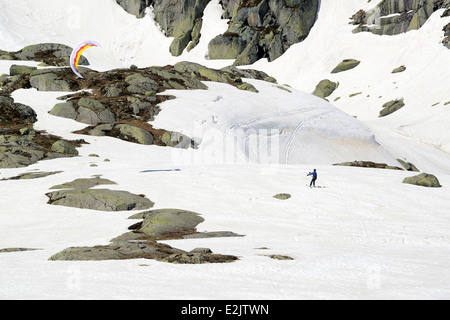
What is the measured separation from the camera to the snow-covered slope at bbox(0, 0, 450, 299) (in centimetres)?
940

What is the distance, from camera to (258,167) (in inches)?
1302

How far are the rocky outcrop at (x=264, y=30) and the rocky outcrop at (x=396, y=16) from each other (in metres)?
13.9

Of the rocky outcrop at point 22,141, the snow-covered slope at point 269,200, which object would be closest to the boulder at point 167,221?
the snow-covered slope at point 269,200

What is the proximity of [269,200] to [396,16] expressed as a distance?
294ft

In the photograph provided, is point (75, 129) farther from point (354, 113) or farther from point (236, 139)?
point (354, 113)

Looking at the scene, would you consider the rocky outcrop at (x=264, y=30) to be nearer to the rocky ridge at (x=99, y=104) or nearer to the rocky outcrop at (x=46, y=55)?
the rocky ridge at (x=99, y=104)

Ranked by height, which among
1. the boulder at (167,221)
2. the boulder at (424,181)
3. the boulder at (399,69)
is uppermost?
the boulder at (399,69)

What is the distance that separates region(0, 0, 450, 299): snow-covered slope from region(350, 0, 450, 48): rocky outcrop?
1239 centimetres

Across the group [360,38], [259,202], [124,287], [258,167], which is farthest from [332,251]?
[360,38]

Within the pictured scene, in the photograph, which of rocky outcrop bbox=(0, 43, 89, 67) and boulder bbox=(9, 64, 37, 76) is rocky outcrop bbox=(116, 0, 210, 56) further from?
boulder bbox=(9, 64, 37, 76)

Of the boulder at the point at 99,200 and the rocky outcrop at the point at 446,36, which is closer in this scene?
the boulder at the point at 99,200

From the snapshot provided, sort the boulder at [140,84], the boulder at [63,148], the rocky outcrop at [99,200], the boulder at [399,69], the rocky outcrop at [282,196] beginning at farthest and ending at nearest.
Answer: the boulder at [399,69]
the boulder at [140,84]
the boulder at [63,148]
the rocky outcrop at [282,196]
the rocky outcrop at [99,200]

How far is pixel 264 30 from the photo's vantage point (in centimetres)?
10900

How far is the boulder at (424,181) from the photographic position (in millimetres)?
28516
